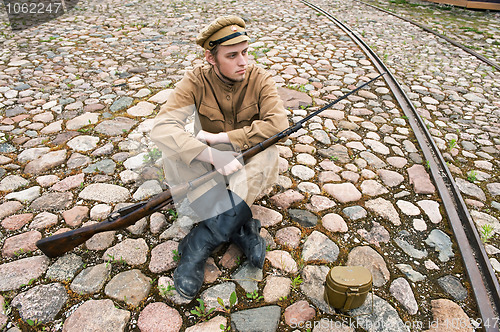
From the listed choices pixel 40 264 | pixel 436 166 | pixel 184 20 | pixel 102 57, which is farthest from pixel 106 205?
pixel 184 20

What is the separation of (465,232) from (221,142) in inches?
84.3

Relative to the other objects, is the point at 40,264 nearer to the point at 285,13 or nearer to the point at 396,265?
the point at 396,265

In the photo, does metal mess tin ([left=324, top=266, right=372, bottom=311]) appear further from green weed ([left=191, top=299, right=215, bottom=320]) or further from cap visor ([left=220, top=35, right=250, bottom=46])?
cap visor ([left=220, top=35, right=250, bottom=46])

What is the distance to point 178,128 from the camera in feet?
8.23

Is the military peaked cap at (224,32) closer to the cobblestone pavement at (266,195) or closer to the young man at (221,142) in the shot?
the young man at (221,142)

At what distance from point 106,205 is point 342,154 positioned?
8.13ft

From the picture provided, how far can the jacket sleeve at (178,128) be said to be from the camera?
2.42 meters

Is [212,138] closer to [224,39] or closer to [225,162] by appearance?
[225,162]

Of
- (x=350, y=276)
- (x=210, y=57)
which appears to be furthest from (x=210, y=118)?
(x=350, y=276)

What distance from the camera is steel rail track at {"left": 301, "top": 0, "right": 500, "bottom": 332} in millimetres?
2266

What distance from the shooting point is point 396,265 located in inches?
101

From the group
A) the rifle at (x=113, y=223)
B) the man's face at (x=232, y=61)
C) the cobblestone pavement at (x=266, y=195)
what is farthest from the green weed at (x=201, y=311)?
the man's face at (x=232, y=61)

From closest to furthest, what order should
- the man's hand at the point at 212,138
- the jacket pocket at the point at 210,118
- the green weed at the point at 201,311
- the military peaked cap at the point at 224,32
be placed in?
the green weed at the point at 201,311 → the military peaked cap at the point at 224,32 → the man's hand at the point at 212,138 → the jacket pocket at the point at 210,118

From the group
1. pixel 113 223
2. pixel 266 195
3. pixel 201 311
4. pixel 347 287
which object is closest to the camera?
pixel 347 287
